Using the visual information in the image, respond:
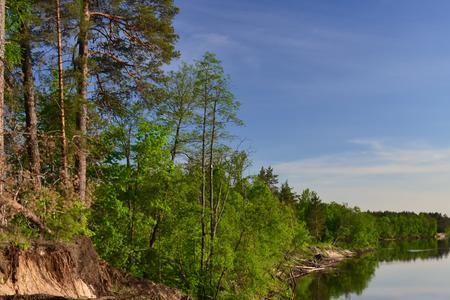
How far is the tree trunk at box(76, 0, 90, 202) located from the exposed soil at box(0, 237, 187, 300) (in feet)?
10.4

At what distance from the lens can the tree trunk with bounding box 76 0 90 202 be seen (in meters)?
18.6

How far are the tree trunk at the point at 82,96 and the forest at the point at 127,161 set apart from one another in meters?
0.04

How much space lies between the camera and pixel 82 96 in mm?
19078

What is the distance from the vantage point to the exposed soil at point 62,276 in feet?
39.0

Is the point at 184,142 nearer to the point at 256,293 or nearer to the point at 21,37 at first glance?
the point at 256,293

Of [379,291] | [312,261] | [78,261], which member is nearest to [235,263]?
[78,261]

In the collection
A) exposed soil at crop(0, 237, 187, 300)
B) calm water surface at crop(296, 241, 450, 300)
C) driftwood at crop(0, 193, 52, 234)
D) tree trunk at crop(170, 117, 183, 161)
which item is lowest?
calm water surface at crop(296, 241, 450, 300)

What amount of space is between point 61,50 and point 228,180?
13.6m

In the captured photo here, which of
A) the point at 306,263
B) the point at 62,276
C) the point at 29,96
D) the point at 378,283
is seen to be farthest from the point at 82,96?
the point at 306,263

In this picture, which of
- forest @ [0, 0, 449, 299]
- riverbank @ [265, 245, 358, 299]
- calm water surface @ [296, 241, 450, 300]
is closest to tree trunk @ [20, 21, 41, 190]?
forest @ [0, 0, 449, 299]

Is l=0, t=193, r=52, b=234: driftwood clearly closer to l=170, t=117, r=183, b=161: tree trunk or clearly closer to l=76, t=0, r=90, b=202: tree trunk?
l=76, t=0, r=90, b=202: tree trunk

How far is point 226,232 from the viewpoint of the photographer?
27.3 metres

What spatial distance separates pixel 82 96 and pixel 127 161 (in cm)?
806

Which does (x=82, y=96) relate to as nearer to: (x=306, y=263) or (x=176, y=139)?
(x=176, y=139)
